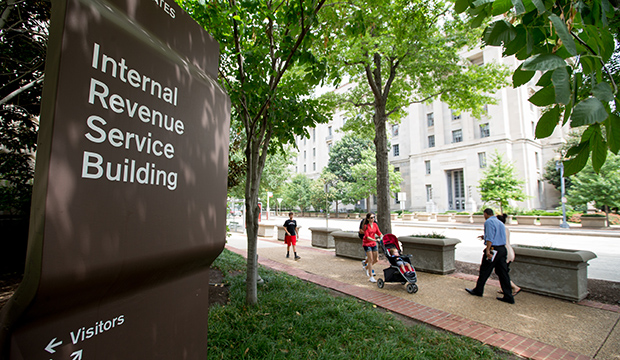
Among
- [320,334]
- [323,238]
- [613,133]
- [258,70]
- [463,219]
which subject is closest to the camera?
[613,133]

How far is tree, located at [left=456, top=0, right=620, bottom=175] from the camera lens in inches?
47.5

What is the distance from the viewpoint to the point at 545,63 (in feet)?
4.03

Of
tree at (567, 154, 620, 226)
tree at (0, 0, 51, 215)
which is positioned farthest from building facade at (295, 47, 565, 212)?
tree at (0, 0, 51, 215)

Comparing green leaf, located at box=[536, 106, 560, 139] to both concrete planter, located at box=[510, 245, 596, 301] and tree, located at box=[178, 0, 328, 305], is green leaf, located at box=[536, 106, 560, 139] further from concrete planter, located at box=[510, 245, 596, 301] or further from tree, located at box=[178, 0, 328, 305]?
concrete planter, located at box=[510, 245, 596, 301]

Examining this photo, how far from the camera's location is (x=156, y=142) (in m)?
1.42

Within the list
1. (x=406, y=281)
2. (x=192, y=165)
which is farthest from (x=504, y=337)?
(x=192, y=165)

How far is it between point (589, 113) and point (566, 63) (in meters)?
0.44

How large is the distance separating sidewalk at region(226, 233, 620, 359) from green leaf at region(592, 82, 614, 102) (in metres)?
4.02

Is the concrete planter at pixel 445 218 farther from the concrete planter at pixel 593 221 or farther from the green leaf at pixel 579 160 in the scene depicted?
the green leaf at pixel 579 160

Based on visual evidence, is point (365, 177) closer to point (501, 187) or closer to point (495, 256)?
point (501, 187)

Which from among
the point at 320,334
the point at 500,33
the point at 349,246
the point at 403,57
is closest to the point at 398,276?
the point at 320,334

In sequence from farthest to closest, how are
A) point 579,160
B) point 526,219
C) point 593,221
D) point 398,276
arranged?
point 526,219
point 593,221
point 398,276
point 579,160

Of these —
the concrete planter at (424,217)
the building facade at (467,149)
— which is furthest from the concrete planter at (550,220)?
the concrete planter at (424,217)

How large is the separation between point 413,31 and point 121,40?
9476mm
